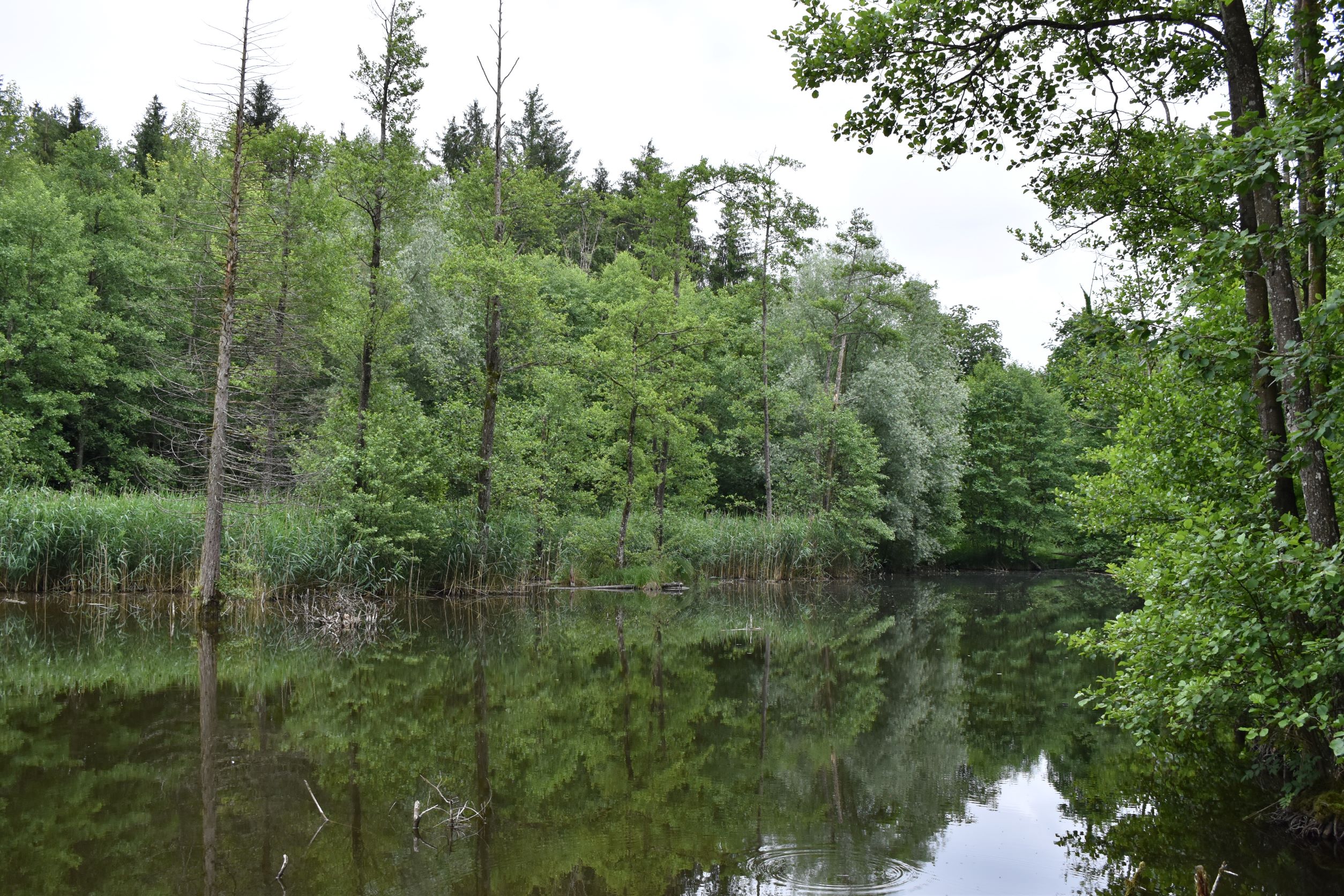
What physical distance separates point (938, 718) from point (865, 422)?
2234 centimetres

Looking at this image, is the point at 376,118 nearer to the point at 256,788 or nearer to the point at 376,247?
the point at 376,247

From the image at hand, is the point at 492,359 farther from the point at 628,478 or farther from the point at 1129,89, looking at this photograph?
the point at 1129,89

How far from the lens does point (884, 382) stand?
31.2m

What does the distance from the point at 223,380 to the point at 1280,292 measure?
1634cm

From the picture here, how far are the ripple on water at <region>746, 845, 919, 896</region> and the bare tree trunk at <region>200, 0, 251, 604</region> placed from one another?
44.8 feet

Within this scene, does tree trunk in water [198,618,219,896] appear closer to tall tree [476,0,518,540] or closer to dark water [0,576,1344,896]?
dark water [0,576,1344,896]

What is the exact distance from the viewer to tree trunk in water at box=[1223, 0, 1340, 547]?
194 inches

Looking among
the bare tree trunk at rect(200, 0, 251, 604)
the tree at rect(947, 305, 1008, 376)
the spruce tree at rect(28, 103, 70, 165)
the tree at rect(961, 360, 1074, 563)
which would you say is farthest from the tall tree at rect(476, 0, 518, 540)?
the tree at rect(947, 305, 1008, 376)

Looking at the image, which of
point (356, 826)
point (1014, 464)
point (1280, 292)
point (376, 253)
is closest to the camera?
point (1280, 292)

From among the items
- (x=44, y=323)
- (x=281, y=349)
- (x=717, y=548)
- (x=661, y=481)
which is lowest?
(x=717, y=548)

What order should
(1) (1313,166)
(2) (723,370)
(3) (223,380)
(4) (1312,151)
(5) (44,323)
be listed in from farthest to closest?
(2) (723,370) < (5) (44,323) < (3) (223,380) < (1) (1313,166) < (4) (1312,151)

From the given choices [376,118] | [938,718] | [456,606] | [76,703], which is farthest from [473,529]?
[938,718]

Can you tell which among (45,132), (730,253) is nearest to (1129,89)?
(730,253)

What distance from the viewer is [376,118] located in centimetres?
2073
